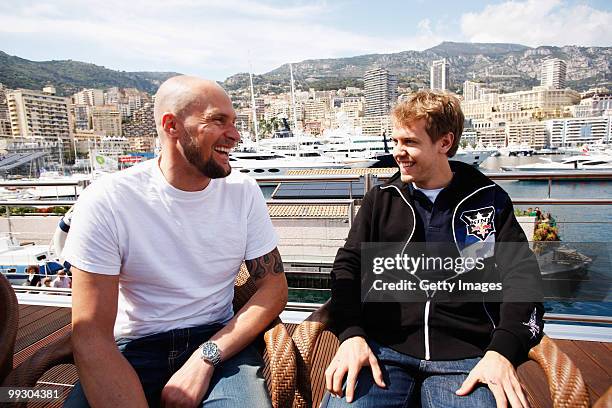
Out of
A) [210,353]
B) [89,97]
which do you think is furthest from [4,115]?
[210,353]

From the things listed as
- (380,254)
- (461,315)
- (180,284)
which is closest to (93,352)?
(180,284)

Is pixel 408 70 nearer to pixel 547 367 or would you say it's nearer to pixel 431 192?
pixel 431 192

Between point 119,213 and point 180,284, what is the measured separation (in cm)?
29

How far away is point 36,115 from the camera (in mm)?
72250

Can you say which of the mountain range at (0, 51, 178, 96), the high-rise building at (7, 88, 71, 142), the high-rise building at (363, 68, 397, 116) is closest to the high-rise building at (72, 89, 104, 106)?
the mountain range at (0, 51, 178, 96)

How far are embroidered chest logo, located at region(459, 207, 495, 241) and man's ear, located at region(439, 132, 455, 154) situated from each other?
0.25m

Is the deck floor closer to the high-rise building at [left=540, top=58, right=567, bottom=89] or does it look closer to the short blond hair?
the short blond hair

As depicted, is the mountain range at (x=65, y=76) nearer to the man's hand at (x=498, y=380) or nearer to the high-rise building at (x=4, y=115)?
the high-rise building at (x=4, y=115)

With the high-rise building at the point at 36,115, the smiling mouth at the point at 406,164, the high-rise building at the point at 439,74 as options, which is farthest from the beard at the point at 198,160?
the high-rise building at the point at 439,74

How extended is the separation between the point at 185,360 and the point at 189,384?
0.45 feet

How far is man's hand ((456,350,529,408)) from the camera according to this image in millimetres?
1062

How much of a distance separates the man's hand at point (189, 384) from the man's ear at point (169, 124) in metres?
0.71

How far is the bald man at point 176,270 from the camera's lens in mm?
1114
